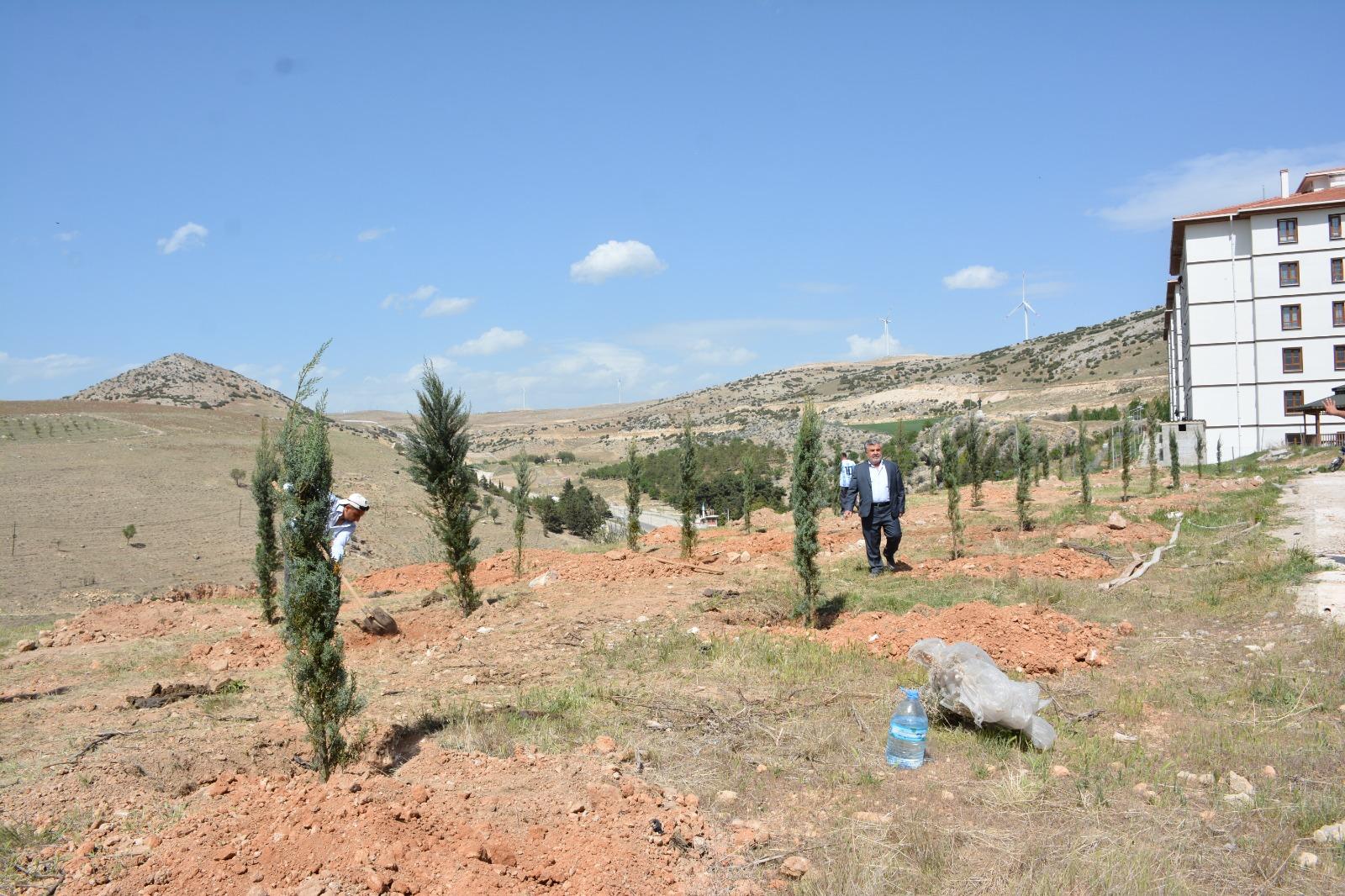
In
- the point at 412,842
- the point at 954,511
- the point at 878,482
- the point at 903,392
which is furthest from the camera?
the point at 903,392

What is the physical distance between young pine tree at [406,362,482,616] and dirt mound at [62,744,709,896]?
20.2ft

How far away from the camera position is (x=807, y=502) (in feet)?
32.3

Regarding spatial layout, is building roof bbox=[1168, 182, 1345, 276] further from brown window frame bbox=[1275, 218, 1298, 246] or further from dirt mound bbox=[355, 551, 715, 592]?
dirt mound bbox=[355, 551, 715, 592]

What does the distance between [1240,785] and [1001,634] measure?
130 inches

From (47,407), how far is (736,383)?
11642 cm

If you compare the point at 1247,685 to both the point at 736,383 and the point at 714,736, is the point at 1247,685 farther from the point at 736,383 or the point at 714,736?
the point at 736,383

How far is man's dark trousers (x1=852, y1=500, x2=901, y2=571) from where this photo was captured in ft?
39.5

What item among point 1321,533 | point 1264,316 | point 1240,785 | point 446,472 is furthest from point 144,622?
point 1264,316

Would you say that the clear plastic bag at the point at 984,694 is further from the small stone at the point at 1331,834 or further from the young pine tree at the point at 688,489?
the young pine tree at the point at 688,489

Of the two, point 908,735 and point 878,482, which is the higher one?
point 878,482

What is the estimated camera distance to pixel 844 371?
14638 centimetres

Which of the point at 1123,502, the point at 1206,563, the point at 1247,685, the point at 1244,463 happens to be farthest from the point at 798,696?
the point at 1244,463

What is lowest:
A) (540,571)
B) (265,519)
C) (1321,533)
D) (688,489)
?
(540,571)

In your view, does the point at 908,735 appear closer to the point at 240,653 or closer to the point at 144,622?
the point at 240,653
